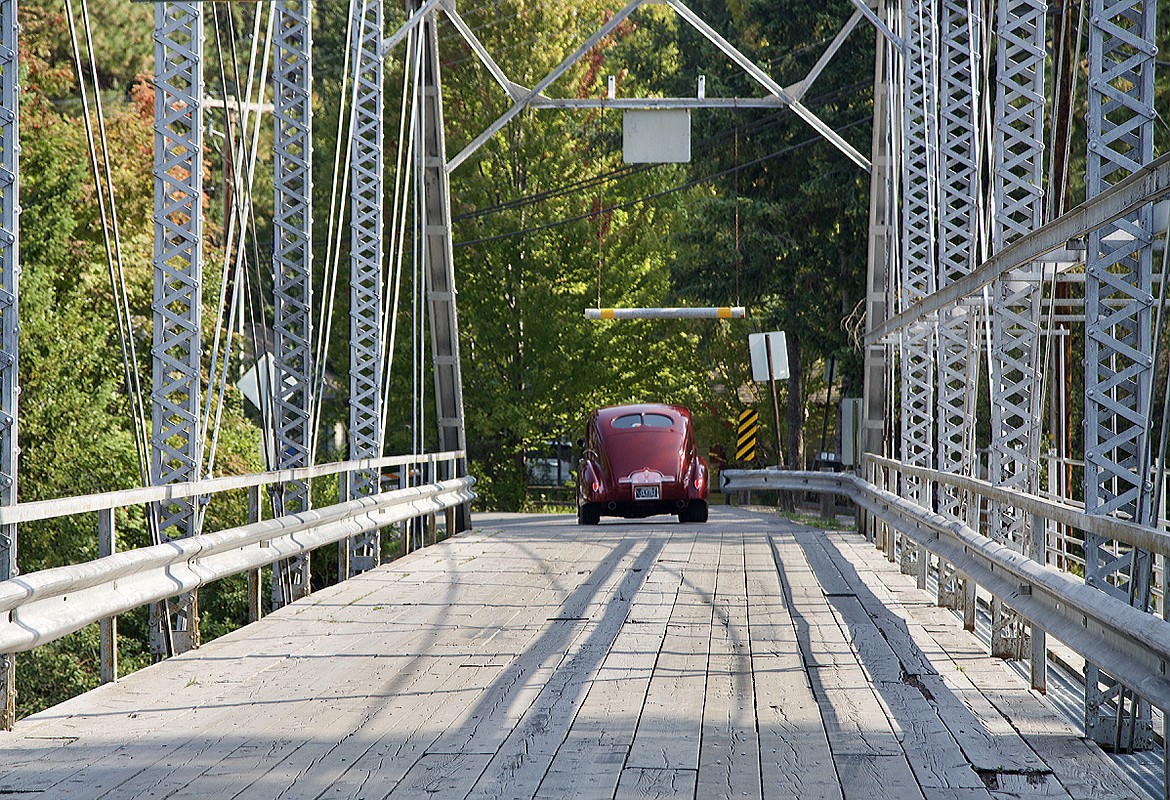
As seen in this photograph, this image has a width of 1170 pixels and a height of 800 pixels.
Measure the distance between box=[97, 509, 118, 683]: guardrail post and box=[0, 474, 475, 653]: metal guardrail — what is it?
0.23 feet

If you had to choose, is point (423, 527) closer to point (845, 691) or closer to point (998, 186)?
point (998, 186)

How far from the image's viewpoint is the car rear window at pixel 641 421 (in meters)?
25.5

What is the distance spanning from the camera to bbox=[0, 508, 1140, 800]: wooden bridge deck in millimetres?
6180

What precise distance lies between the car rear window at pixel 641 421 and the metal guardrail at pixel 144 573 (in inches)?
438

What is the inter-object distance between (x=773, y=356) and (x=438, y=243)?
32.1 feet

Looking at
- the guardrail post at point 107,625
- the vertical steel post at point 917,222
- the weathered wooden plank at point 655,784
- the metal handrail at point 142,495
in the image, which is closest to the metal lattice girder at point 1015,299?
the vertical steel post at point 917,222

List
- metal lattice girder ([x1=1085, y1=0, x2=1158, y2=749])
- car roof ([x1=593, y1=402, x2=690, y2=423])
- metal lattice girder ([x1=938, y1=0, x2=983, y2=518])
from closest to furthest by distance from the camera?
metal lattice girder ([x1=1085, y1=0, x2=1158, y2=749])
metal lattice girder ([x1=938, y1=0, x2=983, y2=518])
car roof ([x1=593, y1=402, x2=690, y2=423])

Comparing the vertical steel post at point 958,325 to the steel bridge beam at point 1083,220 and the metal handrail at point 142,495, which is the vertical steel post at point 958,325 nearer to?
the steel bridge beam at point 1083,220

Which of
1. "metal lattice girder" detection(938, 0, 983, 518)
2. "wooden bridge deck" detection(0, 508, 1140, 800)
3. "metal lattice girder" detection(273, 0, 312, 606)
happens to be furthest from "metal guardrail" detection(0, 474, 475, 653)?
"metal lattice girder" detection(938, 0, 983, 518)

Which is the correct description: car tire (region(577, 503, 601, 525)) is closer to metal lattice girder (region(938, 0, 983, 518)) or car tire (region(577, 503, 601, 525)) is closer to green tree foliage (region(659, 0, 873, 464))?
metal lattice girder (region(938, 0, 983, 518))

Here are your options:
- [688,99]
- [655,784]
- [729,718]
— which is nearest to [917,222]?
[688,99]

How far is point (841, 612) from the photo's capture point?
39.5 ft

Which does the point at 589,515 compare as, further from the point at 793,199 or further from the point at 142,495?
the point at 142,495

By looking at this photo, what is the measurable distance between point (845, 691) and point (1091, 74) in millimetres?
3402
